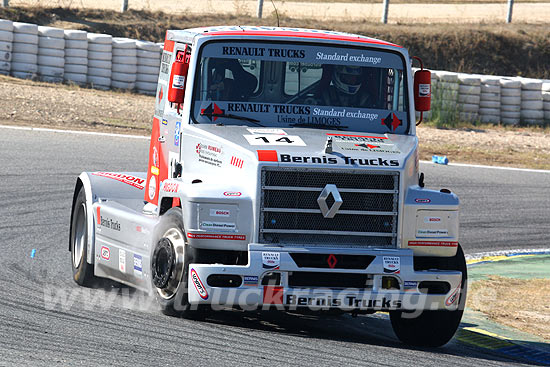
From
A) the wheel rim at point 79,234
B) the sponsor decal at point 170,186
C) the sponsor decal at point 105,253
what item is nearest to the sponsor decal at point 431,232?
the sponsor decal at point 170,186

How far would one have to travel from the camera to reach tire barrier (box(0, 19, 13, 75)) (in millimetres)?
21828

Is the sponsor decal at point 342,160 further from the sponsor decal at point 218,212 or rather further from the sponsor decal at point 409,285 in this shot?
the sponsor decal at point 409,285

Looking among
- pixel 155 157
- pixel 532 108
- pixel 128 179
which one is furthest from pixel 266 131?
pixel 532 108

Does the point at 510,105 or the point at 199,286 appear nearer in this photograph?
the point at 199,286

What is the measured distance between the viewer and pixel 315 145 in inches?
303

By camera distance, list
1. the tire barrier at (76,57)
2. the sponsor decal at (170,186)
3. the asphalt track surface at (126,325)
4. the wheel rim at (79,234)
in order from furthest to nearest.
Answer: the tire barrier at (76,57) → the wheel rim at (79,234) → the sponsor decal at (170,186) → the asphalt track surface at (126,325)

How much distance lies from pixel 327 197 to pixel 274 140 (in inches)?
Answer: 25.7

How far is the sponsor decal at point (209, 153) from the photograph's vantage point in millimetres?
7746

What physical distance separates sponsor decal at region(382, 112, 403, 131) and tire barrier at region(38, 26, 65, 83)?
15.0 meters

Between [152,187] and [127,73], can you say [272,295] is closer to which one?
[152,187]

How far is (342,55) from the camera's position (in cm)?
846

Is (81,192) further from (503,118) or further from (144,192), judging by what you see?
(503,118)

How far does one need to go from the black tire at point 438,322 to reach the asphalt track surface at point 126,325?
4.6 inches

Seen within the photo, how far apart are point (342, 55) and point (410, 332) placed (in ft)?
7.87
